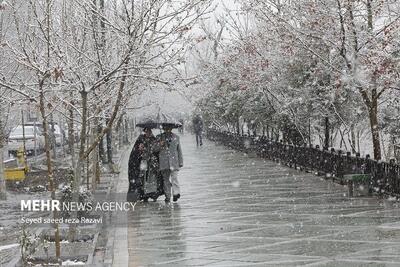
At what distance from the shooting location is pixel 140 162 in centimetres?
1566

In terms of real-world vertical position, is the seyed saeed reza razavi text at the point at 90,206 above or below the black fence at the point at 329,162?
below

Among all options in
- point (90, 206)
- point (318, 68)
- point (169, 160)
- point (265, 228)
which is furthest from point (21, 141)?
point (265, 228)

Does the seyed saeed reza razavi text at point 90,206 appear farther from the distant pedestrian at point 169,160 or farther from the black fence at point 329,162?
the black fence at point 329,162

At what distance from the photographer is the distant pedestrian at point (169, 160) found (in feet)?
48.9

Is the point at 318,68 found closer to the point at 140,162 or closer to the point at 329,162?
the point at 329,162

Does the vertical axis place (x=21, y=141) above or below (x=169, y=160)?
above

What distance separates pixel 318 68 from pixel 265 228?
9.08m

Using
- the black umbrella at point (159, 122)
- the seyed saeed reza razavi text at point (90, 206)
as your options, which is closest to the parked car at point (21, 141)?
the seyed saeed reza razavi text at point (90, 206)

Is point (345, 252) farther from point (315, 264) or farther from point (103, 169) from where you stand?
point (103, 169)

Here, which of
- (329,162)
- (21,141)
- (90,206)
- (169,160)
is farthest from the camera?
(21,141)

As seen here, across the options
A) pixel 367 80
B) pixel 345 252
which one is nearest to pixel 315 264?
pixel 345 252

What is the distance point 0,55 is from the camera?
16.5 meters

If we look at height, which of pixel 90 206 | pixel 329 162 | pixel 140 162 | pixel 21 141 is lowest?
pixel 90 206

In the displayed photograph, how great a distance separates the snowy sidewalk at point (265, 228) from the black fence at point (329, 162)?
56 cm
